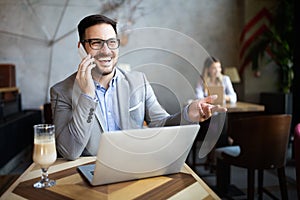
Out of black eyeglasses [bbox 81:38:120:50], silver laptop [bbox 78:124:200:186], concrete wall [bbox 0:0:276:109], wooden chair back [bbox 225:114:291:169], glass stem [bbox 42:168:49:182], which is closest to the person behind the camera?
silver laptop [bbox 78:124:200:186]

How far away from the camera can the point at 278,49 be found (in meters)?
4.74

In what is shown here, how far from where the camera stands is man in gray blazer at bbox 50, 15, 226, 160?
124 centimetres

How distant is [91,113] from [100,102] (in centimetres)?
21

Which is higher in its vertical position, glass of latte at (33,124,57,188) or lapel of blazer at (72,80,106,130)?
lapel of blazer at (72,80,106,130)

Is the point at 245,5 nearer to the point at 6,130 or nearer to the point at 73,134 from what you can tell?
the point at 6,130

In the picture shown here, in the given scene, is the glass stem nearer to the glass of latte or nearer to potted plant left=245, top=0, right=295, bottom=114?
the glass of latte

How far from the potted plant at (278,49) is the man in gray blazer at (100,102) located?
3.41m

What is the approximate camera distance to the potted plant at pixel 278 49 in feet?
14.8

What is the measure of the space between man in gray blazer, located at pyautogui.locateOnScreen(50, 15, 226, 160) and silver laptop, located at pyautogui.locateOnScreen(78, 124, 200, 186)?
0.22 metres

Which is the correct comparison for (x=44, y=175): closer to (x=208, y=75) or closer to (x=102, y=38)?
(x=102, y=38)

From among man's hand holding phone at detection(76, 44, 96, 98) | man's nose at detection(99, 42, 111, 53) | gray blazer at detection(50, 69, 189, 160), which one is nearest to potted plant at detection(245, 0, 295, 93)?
gray blazer at detection(50, 69, 189, 160)

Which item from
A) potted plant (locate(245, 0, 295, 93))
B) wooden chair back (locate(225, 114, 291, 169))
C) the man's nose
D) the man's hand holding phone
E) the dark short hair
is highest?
potted plant (locate(245, 0, 295, 93))

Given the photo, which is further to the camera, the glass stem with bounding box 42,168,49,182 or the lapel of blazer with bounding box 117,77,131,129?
the lapel of blazer with bounding box 117,77,131,129

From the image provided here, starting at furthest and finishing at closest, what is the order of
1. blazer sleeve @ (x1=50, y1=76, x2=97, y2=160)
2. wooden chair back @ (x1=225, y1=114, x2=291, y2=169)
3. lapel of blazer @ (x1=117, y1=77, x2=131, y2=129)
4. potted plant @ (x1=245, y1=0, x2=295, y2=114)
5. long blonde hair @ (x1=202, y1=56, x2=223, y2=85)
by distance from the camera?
1. potted plant @ (x1=245, y1=0, x2=295, y2=114)
2. long blonde hair @ (x1=202, y1=56, x2=223, y2=85)
3. wooden chair back @ (x1=225, y1=114, x2=291, y2=169)
4. lapel of blazer @ (x1=117, y1=77, x2=131, y2=129)
5. blazer sleeve @ (x1=50, y1=76, x2=97, y2=160)
